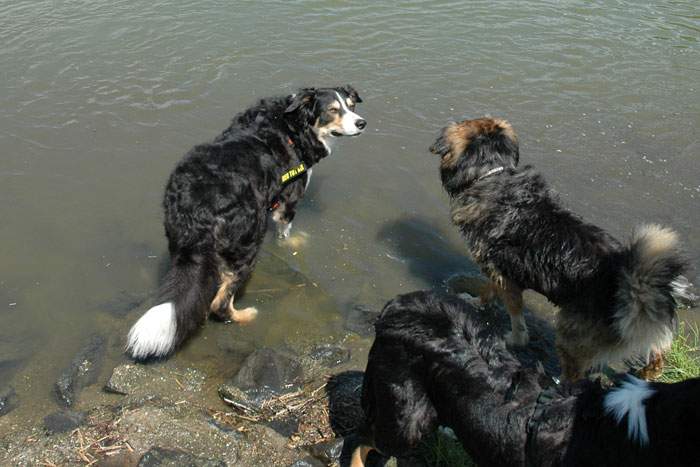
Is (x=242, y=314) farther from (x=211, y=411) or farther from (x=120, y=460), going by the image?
(x=120, y=460)

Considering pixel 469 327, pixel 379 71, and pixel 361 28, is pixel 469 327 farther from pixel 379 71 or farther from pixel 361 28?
pixel 361 28

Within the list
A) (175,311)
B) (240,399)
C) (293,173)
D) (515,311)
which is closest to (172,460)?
(240,399)

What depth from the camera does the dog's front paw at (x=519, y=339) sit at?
4449 millimetres

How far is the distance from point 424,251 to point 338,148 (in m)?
1.89

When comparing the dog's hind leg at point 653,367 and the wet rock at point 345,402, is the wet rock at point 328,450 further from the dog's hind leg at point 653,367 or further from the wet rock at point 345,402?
the dog's hind leg at point 653,367

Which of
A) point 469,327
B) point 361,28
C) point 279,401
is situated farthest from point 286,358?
point 361,28

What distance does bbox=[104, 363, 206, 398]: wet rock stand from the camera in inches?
154

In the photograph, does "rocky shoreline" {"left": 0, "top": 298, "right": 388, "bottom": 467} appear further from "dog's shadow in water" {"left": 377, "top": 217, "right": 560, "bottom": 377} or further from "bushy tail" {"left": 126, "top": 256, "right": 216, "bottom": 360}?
"dog's shadow in water" {"left": 377, "top": 217, "right": 560, "bottom": 377}

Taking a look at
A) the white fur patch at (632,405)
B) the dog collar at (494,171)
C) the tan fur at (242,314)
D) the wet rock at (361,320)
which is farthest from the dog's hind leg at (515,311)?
the tan fur at (242,314)

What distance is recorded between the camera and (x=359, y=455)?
10.4ft

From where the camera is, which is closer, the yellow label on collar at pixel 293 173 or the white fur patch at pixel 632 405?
the white fur patch at pixel 632 405

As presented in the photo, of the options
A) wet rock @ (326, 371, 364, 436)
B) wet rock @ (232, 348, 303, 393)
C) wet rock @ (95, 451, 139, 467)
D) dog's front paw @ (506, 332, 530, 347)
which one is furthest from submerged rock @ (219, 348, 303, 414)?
dog's front paw @ (506, 332, 530, 347)

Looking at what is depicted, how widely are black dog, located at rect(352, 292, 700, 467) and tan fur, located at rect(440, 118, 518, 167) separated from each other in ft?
6.68

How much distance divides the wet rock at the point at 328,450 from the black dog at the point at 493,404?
0.43 meters
